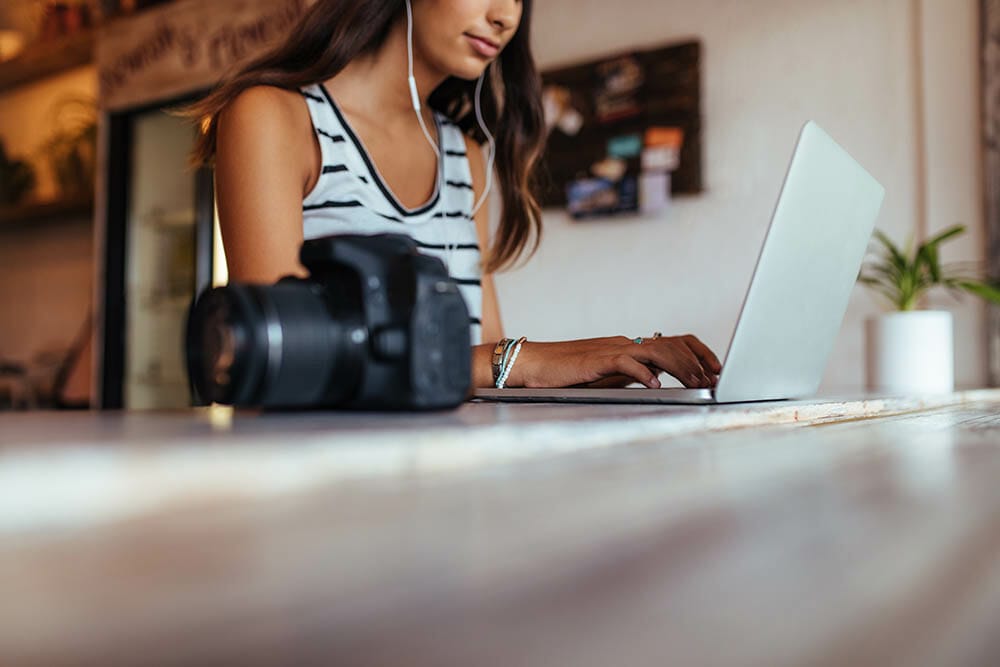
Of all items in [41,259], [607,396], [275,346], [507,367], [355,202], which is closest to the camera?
[275,346]

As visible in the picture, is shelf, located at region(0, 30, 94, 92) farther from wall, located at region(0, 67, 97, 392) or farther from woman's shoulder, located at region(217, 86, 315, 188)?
woman's shoulder, located at region(217, 86, 315, 188)

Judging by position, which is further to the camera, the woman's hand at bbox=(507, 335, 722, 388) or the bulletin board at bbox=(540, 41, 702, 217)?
the bulletin board at bbox=(540, 41, 702, 217)

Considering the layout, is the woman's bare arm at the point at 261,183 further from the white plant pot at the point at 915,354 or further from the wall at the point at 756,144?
the wall at the point at 756,144

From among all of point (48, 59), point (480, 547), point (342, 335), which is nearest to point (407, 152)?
point (342, 335)

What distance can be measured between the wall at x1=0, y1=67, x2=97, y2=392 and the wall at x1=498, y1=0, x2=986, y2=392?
233 cm

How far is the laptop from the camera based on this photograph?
64 centimetres

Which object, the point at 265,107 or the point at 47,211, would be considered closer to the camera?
the point at 265,107

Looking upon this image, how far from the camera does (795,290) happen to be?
2.36 ft

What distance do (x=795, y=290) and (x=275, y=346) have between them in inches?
18.6

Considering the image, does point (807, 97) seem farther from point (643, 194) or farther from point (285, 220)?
point (285, 220)

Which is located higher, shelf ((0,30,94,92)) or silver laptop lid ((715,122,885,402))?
shelf ((0,30,94,92))

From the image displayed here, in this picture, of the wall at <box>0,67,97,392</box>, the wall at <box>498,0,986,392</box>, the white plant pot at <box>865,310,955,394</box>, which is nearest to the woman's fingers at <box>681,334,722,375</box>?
the white plant pot at <box>865,310,955,394</box>

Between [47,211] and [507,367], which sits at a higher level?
Answer: [47,211]

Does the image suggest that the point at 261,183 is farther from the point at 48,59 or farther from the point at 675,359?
the point at 48,59
